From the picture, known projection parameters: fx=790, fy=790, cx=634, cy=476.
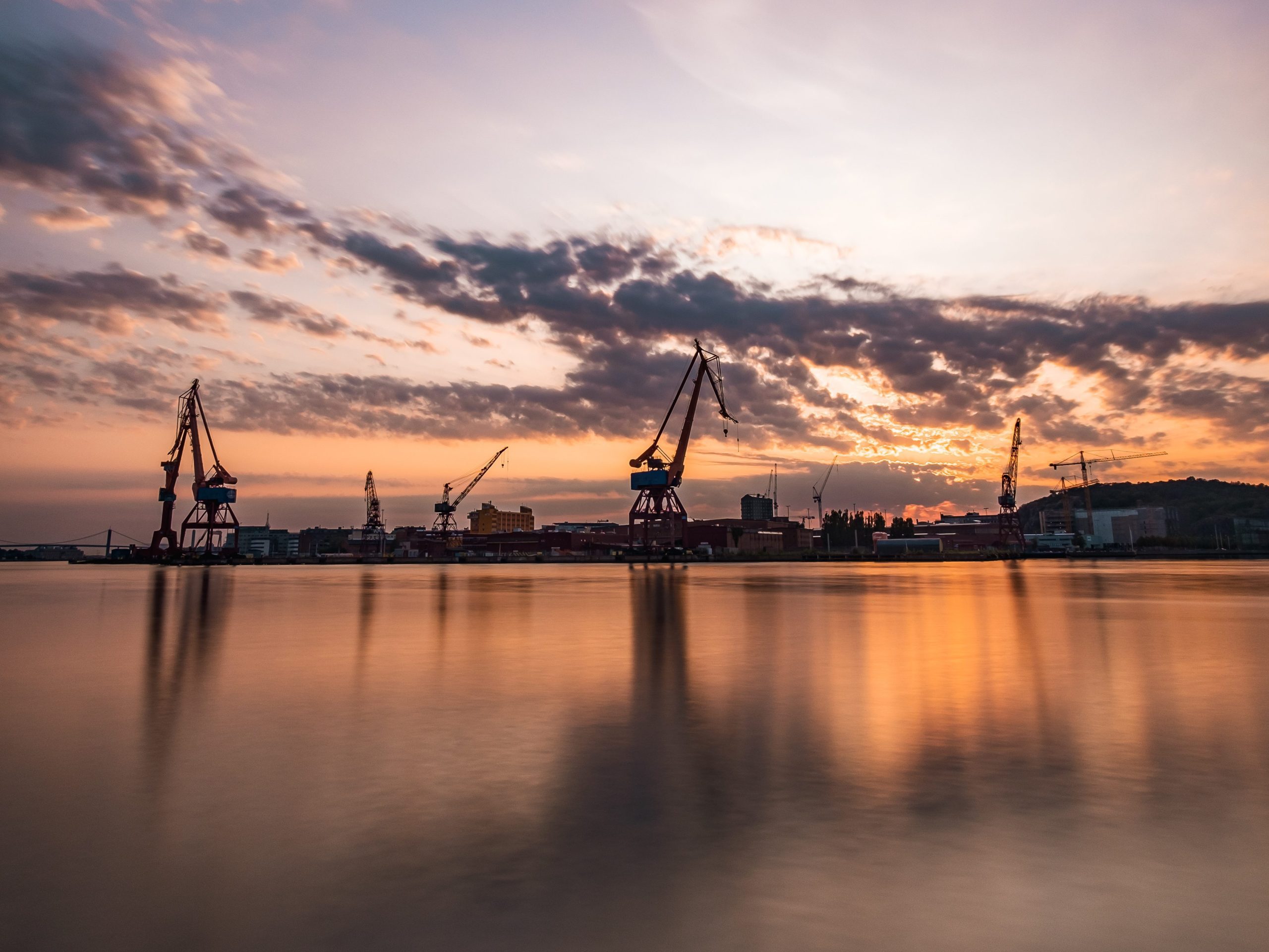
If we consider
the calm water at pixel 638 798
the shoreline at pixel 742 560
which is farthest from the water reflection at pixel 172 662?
the shoreline at pixel 742 560

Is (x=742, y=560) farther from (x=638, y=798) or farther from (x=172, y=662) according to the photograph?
(x=638, y=798)

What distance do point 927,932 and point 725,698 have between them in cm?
734

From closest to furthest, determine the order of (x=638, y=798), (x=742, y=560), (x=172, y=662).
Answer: (x=638, y=798) → (x=172, y=662) → (x=742, y=560)

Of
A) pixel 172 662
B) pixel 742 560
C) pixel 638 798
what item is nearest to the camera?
pixel 638 798

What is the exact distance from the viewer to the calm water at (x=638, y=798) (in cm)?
443

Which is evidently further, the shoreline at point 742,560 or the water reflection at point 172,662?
the shoreline at point 742,560

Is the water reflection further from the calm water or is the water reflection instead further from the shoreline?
the shoreline

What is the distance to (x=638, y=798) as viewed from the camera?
6789 millimetres

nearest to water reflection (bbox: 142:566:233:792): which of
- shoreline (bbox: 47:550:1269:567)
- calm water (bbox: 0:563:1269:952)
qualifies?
calm water (bbox: 0:563:1269:952)

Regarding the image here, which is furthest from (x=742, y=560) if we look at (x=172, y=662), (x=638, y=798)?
(x=638, y=798)

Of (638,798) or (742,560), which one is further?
(742,560)

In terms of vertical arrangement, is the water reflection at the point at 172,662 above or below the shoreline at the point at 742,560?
below

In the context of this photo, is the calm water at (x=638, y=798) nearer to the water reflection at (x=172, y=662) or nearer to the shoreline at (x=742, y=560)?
the water reflection at (x=172, y=662)

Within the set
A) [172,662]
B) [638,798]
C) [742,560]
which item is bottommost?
[638,798]
